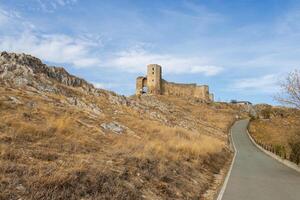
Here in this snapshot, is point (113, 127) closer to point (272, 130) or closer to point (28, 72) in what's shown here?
point (28, 72)

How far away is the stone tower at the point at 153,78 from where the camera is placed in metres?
98.8

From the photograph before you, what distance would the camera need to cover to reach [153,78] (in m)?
99.0

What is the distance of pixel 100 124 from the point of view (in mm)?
23156

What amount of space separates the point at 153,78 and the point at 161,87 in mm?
4724

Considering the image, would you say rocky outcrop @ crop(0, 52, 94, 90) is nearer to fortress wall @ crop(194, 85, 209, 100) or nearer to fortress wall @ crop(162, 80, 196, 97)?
fortress wall @ crop(162, 80, 196, 97)

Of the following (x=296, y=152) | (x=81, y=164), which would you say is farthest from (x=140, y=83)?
(x=81, y=164)

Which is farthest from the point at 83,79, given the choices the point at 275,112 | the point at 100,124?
the point at 275,112

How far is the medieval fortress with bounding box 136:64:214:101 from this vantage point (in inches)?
3895

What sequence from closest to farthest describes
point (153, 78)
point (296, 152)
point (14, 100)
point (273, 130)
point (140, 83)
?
point (14, 100) < point (296, 152) < point (273, 130) < point (153, 78) < point (140, 83)

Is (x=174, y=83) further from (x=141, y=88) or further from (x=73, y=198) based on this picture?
(x=73, y=198)

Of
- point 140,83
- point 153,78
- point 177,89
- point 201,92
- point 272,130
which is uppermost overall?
point 153,78

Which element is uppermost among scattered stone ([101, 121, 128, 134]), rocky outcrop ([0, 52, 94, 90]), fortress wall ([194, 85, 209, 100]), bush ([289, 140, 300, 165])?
fortress wall ([194, 85, 209, 100])

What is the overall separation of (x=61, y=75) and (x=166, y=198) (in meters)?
39.1

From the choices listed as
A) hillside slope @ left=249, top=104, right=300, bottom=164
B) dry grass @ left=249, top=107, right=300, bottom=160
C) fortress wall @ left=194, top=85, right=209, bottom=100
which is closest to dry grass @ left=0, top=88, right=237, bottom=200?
hillside slope @ left=249, top=104, right=300, bottom=164
